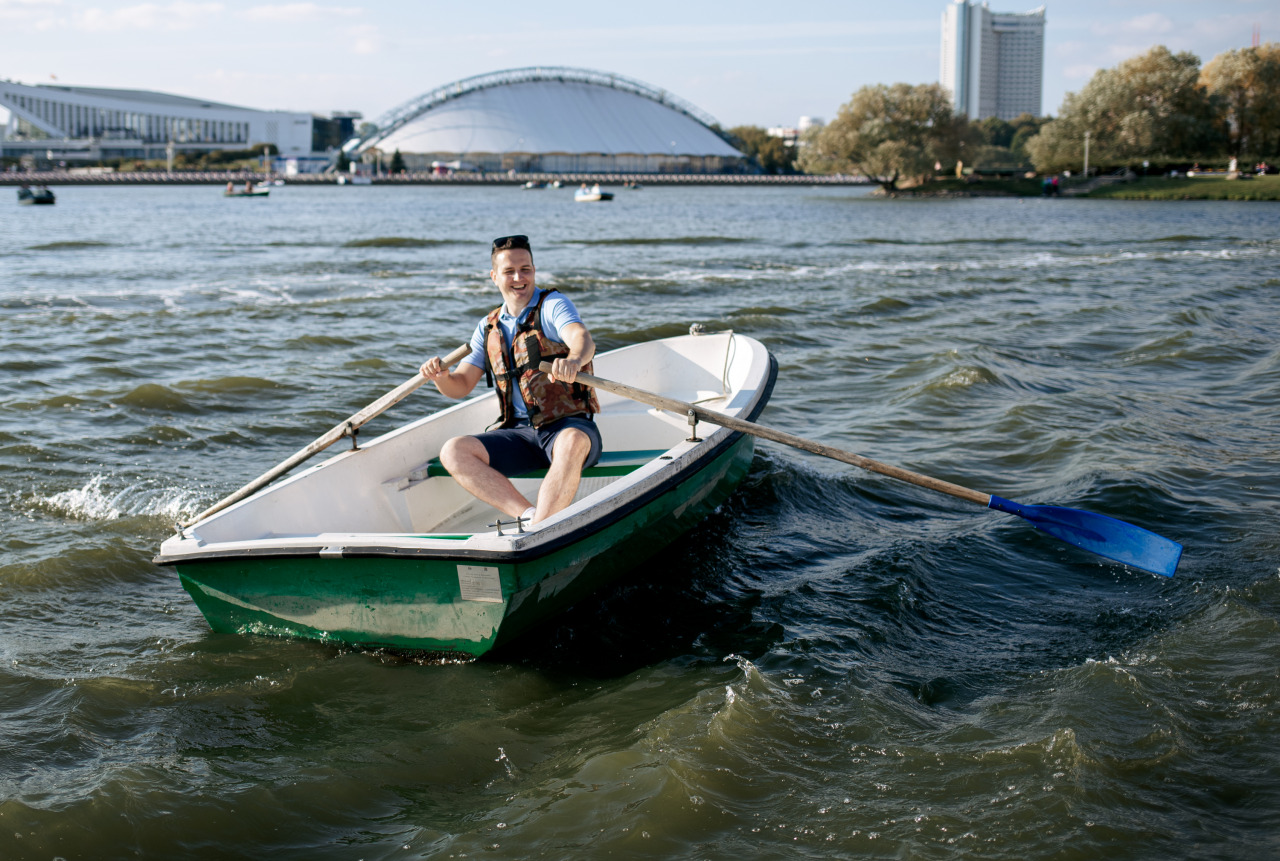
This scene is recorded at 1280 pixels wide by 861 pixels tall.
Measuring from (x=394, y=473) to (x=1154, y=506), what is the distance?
16.4ft

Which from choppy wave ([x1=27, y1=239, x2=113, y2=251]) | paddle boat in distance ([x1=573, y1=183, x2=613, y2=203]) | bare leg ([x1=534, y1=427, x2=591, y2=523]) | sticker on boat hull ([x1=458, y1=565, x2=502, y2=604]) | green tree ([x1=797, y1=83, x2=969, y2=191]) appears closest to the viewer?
sticker on boat hull ([x1=458, y1=565, x2=502, y2=604])

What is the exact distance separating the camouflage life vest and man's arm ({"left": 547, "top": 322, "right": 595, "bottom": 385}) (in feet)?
0.40

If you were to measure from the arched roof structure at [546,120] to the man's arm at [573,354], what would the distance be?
123m

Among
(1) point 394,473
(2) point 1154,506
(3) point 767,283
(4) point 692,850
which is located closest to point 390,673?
(1) point 394,473

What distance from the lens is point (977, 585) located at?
18.4 ft

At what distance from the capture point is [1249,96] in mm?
70938

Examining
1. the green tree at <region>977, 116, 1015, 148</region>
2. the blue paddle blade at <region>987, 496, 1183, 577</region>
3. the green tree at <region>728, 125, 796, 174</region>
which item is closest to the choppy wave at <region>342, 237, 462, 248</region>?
the blue paddle blade at <region>987, 496, 1183, 577</region>

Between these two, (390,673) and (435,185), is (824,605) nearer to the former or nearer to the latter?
(390,673)

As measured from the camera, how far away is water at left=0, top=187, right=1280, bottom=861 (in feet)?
11.6

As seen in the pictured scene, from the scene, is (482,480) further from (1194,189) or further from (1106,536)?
(1194,189)

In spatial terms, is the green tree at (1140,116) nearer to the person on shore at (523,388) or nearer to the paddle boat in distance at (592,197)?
the paddle boat in distance at (592,197)

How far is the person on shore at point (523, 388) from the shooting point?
502 centimetres

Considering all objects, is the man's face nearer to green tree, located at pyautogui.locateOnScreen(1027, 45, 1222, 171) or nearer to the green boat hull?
the green boat hull

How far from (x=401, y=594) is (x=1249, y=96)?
276ft
